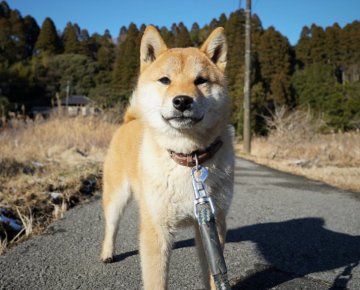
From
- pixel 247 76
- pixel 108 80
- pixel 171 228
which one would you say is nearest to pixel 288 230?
pixel 171 228

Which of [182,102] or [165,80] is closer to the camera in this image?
[182,102]

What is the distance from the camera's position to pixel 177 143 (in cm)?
218

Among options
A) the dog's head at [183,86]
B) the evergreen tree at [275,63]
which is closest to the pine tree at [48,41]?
the evergreen tree at [275,63]

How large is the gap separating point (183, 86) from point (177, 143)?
368 mm

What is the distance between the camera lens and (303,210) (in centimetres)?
452

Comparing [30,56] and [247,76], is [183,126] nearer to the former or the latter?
[247,76]

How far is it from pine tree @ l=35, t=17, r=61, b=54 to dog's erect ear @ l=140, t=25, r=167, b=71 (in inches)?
1571

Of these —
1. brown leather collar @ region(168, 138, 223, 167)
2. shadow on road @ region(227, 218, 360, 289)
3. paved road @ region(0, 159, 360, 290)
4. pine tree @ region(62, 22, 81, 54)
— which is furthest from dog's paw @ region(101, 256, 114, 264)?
pine tree @ region(62, 22, 81, 54)

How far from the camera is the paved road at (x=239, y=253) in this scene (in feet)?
7.91

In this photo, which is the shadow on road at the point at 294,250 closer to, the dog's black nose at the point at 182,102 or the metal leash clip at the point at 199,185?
the metal leash clip at the point at 199,185

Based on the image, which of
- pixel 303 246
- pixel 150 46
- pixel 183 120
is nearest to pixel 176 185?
pixel 183 120

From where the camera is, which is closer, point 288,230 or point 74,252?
point 74,252

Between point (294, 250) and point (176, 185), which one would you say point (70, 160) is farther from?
point (176, 185)

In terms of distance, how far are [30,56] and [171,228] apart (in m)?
44.5
